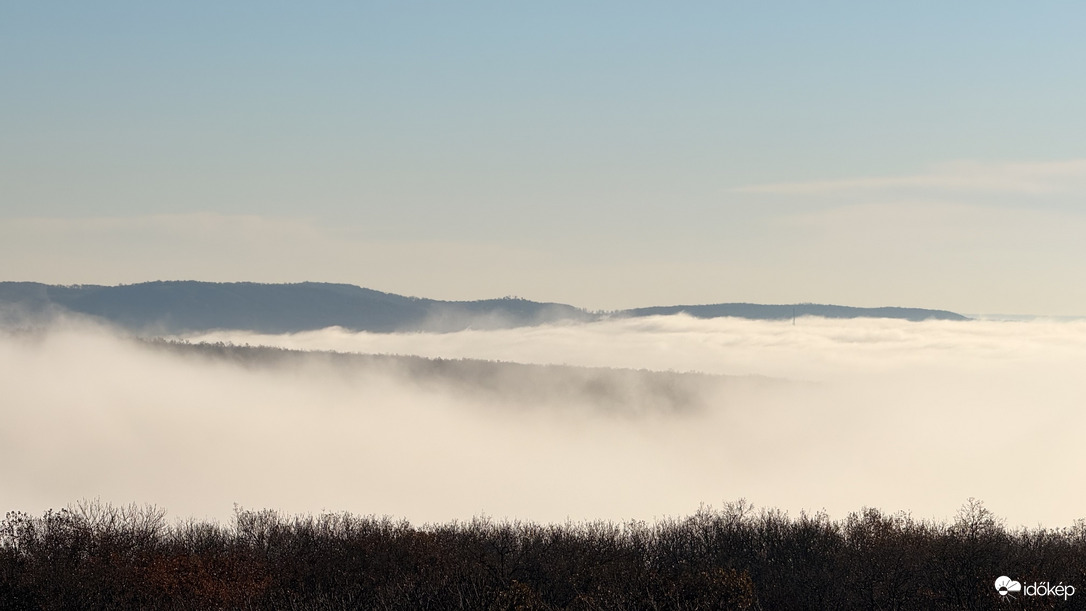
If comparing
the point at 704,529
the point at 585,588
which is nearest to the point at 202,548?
the point at 585,588

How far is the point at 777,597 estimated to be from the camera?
106062 mm

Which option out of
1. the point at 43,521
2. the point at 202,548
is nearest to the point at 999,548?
the point at 202,548

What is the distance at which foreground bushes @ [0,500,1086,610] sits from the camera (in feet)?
282

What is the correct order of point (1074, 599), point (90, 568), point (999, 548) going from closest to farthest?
point (1074, 599) < point (90, 568) < point (999, 548)

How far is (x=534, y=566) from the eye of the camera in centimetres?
12050

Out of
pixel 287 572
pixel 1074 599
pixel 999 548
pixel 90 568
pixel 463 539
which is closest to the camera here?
pixel 1074 599

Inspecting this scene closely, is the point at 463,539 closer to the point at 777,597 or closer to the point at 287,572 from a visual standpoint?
the point at 287,572

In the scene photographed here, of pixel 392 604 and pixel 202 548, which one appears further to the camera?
pixel 202 548

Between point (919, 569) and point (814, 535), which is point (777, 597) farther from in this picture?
point (814, 535)

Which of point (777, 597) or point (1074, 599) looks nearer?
point (1074, 599)

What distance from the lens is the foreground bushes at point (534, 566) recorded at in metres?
86.0

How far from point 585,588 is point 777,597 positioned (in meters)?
Result: 16.5

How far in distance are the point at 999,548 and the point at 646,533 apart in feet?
156

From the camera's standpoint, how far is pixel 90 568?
3986 inches
